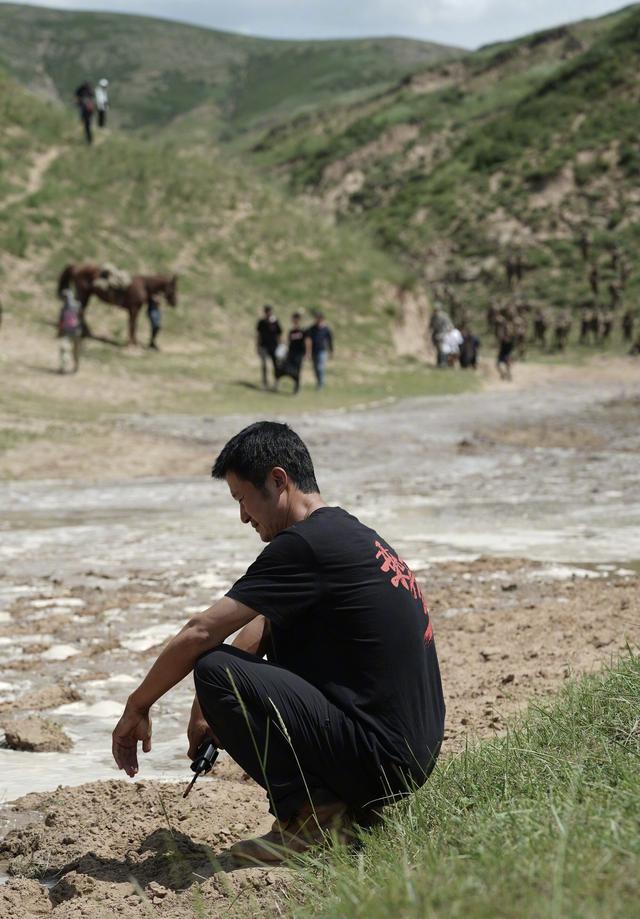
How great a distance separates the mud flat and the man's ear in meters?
1.12

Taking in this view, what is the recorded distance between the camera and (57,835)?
4043 mm

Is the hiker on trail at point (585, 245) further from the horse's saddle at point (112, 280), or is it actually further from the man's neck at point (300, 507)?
the man's neck at point (300, 507)

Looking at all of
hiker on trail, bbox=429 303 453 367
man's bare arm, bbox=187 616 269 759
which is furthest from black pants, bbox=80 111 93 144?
man's bare arm, bbox=187 616 269 759

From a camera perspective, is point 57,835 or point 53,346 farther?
A: point 53,346

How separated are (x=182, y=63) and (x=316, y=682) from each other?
18965 centimetres

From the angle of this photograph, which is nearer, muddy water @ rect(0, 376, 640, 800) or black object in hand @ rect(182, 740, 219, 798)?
black object in hand @ rect(182, 740, 219, 798)

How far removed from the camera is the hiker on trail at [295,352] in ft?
83.6

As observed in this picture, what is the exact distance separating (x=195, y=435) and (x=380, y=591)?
49.6 ft

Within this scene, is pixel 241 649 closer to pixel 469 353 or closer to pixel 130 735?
pixel 130 735

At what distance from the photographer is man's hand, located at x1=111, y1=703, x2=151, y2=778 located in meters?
3.74

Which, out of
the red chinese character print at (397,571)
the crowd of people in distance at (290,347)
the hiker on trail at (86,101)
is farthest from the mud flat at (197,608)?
the hiker on trail at (86,101)

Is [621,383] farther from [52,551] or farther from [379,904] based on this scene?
[379,904]

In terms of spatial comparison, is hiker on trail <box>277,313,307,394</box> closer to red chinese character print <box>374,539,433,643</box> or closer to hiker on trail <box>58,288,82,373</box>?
hiker on trail <box>58,288,82,373</box>

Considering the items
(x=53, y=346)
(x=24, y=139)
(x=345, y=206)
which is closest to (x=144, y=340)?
(x=53, y=346)
